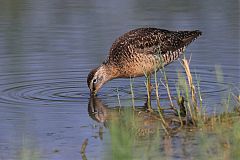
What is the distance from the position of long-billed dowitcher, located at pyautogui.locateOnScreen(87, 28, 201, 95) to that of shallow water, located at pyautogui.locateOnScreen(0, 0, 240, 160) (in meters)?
0.22

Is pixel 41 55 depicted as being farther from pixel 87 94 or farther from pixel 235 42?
pixel 235 42

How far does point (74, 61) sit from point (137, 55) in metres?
1.11

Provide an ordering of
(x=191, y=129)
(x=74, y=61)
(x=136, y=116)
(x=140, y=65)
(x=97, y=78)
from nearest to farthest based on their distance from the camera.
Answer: (x=191, y=129), (x=136, y=116), (x=97, y=78), (x=140, y=65), (x=74, y=61)

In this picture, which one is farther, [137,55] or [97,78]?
[137,55]

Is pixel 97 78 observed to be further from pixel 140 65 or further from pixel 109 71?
pixel 140 65

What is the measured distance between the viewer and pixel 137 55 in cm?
1170

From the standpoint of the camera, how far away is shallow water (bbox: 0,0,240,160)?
8719 millimetres

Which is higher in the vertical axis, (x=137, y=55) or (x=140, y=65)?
(x=137, y=55)

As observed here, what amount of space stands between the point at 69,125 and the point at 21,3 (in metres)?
7.40

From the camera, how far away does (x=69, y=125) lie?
30.1 ft

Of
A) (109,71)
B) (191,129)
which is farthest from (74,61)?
(191,129)

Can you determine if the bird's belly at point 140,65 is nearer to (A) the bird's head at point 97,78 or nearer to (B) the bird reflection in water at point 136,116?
(A) the bird's head at point 97,78

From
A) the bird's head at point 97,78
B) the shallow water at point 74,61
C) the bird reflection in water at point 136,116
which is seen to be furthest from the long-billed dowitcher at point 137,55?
the bird reflection in water at point 136,116

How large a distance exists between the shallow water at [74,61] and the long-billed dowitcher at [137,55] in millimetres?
217
